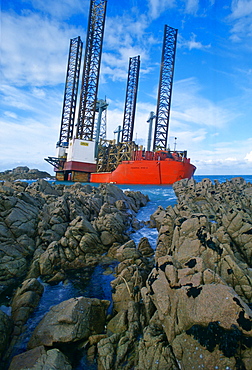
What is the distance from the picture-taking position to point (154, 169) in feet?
125

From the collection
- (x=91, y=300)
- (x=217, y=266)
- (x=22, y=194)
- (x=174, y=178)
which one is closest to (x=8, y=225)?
(x=22, y=194)

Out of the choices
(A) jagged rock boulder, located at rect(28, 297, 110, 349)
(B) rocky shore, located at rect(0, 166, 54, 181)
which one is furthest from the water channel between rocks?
(B) rocky shore, located at rect(0, 166, 54, 181)

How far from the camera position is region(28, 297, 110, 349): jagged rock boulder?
4.75 meters

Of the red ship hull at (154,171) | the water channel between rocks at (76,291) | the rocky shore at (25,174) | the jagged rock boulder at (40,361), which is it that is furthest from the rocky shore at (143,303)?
the rocky shore at (25,174)

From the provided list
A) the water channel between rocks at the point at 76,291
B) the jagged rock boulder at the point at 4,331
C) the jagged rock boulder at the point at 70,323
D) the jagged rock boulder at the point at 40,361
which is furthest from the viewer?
the water channel between rocks at the point at 76,291

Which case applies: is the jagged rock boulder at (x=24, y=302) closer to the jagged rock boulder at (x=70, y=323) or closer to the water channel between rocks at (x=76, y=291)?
the water channel between rocks at (x=76, y=291)

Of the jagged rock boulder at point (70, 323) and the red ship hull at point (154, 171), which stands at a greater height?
the red ship hull at point (154, 171)

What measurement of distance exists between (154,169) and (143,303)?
110 ft

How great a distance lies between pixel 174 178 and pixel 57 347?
3535 cm

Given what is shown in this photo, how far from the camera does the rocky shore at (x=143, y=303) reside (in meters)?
3.69

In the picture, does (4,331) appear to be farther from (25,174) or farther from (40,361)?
(25,174)

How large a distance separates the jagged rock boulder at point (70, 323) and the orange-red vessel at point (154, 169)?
3362cm

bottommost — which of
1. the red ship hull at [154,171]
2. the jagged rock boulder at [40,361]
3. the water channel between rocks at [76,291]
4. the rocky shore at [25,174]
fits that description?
the water channel between rocks at [76,291]

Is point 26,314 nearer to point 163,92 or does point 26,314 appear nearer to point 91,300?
point 91,300
